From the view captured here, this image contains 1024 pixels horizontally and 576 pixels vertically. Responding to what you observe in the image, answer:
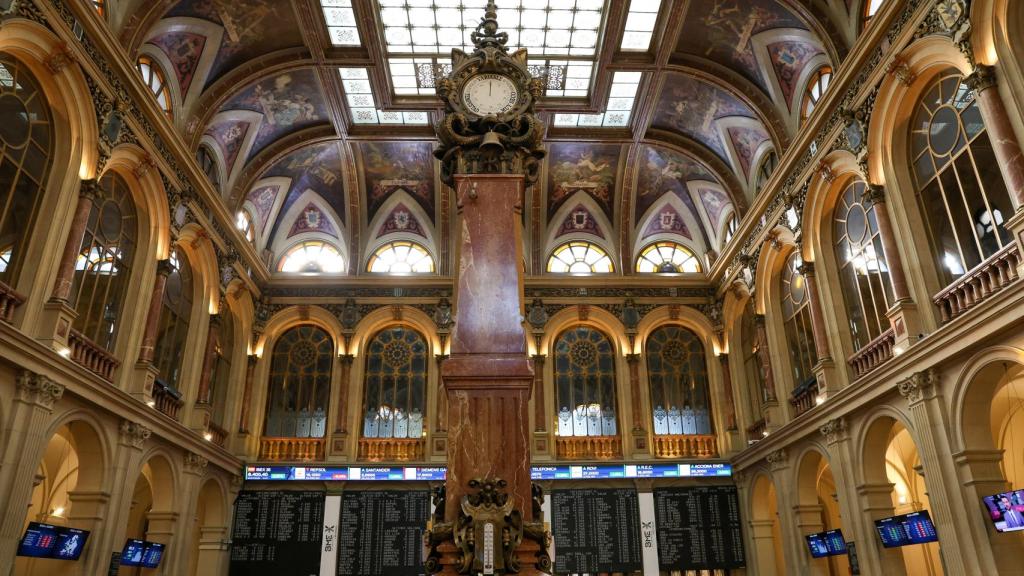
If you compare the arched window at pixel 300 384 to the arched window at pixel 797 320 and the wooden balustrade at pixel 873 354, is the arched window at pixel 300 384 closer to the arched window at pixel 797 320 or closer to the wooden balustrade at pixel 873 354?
the arched window at pixel 797 320

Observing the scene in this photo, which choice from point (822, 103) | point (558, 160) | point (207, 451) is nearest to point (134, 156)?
point (207, 451)

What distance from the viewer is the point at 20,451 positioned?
11.5 meters

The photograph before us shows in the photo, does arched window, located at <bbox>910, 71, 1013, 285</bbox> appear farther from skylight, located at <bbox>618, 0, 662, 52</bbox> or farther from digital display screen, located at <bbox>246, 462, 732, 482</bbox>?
digital display screen, located at <bbox>246, 462, 732, 482</bbox>

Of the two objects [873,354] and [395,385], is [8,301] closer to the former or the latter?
[395,385]

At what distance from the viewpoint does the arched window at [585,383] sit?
76.6ft

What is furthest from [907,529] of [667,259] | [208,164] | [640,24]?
[208,164]

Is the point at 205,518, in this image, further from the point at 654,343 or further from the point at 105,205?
the point at 654,343

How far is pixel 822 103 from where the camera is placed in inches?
615

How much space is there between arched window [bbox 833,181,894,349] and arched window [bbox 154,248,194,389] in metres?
16.2

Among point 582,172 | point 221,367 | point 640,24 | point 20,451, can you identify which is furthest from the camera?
point 582,172

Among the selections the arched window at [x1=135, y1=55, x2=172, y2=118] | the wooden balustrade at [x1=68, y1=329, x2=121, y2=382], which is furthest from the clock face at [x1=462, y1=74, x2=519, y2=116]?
the arched window at [x1=135, y1=55, x2=172, y2=118]

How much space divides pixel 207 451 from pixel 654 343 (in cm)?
1451

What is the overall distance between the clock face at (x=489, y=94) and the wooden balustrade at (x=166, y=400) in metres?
12.0

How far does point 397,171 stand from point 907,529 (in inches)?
730
